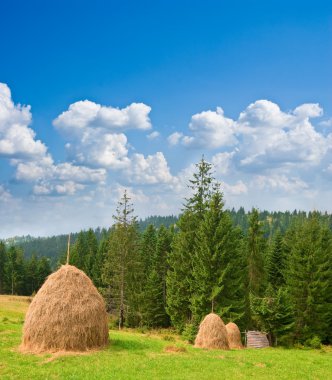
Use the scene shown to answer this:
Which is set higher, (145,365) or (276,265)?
(276,265)

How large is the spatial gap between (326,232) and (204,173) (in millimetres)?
16835

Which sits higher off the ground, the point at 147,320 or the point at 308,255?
the point at 308,255

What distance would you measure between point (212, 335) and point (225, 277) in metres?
12.8

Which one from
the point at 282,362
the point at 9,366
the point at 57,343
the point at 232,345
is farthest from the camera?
the point at 232,345

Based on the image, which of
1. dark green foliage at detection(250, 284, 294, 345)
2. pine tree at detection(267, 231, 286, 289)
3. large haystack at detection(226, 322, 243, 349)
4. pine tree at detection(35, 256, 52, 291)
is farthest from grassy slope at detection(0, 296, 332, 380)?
pine tree at detection(35, 256, 52, 291)

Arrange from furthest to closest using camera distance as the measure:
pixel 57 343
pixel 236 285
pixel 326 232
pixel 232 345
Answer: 1. pixel 326 232
2. pixel 236 285
3. pixel 232 345
4. pixel 57 343

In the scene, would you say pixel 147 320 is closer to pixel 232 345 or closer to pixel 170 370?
pixel 232 345

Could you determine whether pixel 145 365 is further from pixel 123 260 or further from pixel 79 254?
pixel 79 254

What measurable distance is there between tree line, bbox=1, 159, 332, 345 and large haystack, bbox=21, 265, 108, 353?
17686mm

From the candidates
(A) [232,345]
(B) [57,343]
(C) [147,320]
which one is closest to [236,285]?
(A) [232,345]

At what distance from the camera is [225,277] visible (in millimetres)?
36594

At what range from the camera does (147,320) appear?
169 feet

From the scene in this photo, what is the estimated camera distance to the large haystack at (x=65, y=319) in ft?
58.1

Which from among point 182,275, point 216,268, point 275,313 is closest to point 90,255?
point 182,275
